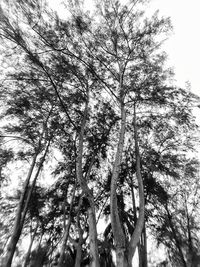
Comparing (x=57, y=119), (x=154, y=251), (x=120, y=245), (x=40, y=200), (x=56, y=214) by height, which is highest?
(x=57, y=119)

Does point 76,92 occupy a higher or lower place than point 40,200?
higher

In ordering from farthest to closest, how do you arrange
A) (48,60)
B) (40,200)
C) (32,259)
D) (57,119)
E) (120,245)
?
(32,259) < (40,200) < (57,119) < (48,60) < (120,245)

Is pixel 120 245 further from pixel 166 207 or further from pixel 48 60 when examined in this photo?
pixel 166 207

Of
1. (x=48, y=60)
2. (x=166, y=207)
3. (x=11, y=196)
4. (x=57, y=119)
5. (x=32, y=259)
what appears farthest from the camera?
(x=32, y=259)

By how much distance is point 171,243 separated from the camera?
11156mm

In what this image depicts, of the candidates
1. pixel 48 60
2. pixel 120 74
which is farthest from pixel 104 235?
pixel 48 60

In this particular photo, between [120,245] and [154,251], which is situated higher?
[154,251]

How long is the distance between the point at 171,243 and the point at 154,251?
162 cm

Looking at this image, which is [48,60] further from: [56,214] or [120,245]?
[56,214]

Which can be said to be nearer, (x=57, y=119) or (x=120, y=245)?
(x=120, y=245)

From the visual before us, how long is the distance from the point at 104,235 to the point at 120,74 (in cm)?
988

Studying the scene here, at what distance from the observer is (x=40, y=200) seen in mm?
11492

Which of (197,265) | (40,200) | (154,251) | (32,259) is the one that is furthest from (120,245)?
(32,259)

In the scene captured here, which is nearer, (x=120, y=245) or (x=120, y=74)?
(x=120, y=245)
